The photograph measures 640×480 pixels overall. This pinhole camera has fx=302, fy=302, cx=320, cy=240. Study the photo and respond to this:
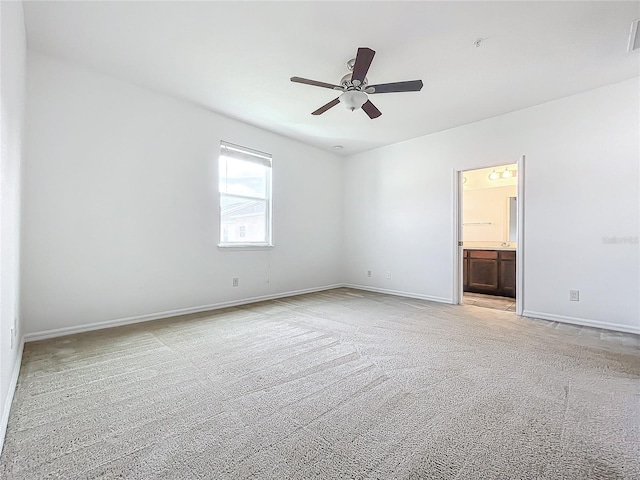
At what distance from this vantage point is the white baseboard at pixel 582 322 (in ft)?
10.8

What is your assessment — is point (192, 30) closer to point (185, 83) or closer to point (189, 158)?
point (185, 83)

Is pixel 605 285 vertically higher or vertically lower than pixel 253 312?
higher

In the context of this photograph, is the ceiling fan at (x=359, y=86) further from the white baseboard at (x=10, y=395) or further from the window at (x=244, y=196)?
the white baseboard at (x=10, y=395)

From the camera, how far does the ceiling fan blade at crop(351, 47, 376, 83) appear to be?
221 cm

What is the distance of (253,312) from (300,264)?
1.62 m

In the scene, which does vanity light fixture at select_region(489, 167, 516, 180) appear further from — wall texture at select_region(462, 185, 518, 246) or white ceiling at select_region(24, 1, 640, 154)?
white ceiling at select_region(24, 1, 640, 154)

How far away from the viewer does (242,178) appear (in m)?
4.66

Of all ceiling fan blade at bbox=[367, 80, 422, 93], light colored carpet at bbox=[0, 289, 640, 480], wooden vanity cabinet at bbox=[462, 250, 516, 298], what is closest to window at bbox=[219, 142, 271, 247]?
light colored carpet at bbox=[0, 289, 640, 480]

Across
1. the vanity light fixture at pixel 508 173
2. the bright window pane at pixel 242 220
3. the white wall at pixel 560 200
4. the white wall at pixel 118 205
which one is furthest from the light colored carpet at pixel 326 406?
the vanity light fixture at pixel 508 173

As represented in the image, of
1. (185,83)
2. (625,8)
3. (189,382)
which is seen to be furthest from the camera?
(185,83)

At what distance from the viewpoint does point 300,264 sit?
5484mm

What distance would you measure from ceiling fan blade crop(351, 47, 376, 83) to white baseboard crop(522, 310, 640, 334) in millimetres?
3608

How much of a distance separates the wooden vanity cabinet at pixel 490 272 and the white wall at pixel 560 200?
4.10 feet

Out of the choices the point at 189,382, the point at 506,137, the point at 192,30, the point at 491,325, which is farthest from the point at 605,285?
the point at 192,30
